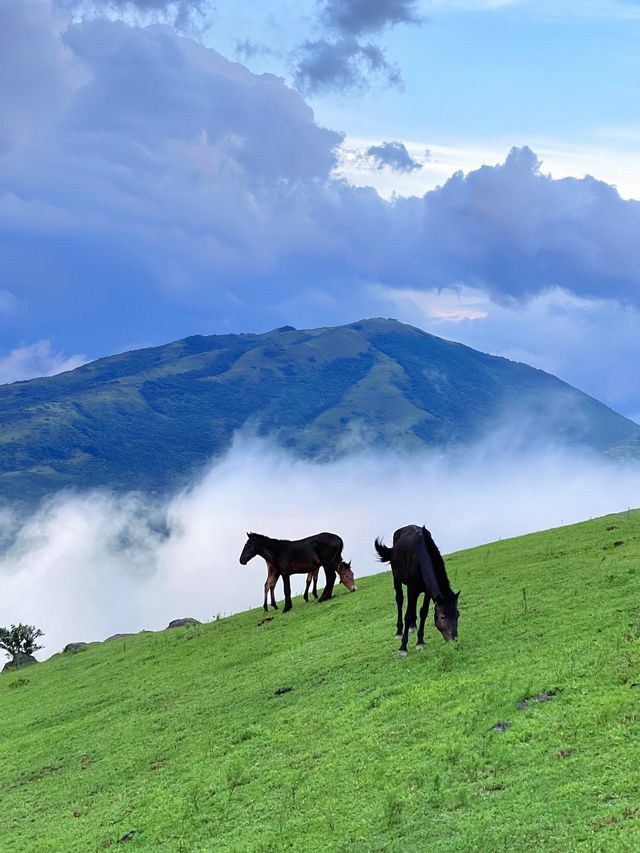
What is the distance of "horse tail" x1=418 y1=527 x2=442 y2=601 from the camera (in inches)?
853

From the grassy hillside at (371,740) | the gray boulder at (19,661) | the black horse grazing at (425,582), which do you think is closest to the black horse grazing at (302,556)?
the grassy hillside at (371,740)

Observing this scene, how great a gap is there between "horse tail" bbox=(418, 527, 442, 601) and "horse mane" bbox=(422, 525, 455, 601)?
0.05 m

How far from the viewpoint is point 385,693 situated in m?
19.7

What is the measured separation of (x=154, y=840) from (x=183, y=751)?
4.90m

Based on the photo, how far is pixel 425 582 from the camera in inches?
861

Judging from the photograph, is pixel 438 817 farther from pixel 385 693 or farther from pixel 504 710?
pixel 385 693

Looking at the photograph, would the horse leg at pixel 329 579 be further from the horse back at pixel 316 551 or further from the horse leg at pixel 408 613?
the horse leg at pixel 408 613

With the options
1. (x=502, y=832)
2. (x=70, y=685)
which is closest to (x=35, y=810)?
(x=502, y=832)

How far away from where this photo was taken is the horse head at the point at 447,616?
2169 centimetres

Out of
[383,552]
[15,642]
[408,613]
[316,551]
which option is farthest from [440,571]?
[15,642]

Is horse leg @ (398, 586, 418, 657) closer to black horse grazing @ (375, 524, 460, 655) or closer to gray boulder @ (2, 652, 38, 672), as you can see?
black horse grazing @ (375, 524, 460, 655)

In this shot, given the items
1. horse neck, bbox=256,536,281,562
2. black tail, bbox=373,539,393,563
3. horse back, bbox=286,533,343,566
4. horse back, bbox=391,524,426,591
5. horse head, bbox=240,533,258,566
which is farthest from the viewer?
horse head, bbox=240,533,258,566

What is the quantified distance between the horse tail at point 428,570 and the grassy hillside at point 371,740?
1.52 metres

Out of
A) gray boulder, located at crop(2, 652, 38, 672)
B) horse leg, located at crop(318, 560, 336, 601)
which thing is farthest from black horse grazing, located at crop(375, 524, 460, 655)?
gray boulder, located at crop(2, 652, 38, 672)
